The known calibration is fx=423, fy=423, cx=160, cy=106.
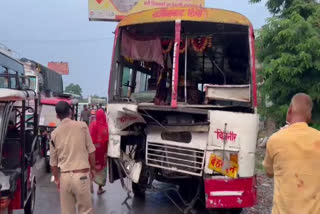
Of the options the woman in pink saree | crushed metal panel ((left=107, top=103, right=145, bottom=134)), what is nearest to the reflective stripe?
crushed metal panel ((left=107, top=103, right=145, bottom=134))

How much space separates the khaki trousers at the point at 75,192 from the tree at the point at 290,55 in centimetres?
763

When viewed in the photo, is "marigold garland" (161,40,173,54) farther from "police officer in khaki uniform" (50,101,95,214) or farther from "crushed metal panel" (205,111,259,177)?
"police officer in khaki uniform" (50,101,95,214)

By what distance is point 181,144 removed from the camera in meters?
5.92

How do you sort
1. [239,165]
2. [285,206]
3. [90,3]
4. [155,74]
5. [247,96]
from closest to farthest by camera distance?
1. [285,206]
2. [239,165]
3. [247,96]
4. [155,74]
5. [90,3]

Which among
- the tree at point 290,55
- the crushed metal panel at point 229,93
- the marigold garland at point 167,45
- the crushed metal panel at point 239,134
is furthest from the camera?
the tree at point 290,55

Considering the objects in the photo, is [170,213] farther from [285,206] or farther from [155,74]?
[285,206]

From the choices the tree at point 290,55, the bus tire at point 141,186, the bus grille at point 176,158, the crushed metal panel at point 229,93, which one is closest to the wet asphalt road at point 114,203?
the bus tire at point 141,186

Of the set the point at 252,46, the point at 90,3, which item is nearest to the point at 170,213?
the point at 252,46

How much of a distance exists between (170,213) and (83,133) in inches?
108

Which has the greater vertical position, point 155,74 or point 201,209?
point 155,74

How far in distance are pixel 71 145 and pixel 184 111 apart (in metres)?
1.70

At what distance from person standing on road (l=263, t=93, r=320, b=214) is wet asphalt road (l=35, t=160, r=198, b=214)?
13.6 ft

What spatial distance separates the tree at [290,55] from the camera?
1091 cm

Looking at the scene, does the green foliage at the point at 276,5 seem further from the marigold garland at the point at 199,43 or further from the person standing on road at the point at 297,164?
the person standing on road at the point at 297,164
